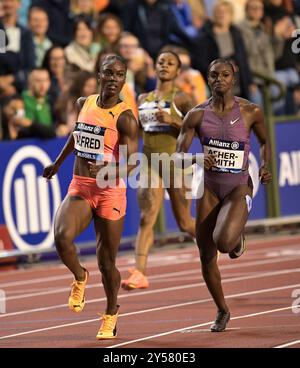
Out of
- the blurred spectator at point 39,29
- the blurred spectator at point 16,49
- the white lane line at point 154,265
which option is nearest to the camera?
the white lane line at point 154,265

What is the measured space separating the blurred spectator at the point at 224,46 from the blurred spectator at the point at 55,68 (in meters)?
3.05

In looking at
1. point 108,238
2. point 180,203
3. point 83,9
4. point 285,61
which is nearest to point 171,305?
point 180,203

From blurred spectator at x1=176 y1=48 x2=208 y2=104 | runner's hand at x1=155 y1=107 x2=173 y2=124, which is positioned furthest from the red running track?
blurred spectator at x1=176 y1=48 x2=208 y2=104

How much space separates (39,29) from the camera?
Answer: 747 inches

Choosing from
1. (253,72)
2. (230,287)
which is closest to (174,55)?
(230,287)

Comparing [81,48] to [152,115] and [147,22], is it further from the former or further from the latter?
[152,115]

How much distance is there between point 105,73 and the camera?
11305 millimetres

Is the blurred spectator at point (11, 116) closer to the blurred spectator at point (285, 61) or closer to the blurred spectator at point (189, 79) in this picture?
the blurred spectator at point (189, 79)

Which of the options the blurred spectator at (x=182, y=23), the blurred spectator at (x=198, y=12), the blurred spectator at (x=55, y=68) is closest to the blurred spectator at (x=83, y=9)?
the blurred spectator at (x=55, y=68)

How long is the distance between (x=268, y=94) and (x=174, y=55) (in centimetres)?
602

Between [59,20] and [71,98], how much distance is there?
187 cm

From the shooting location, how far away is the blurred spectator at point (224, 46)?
2108cm

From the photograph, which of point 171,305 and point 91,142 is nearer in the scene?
point 91,142

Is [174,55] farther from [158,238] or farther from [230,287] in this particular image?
[158,238]
